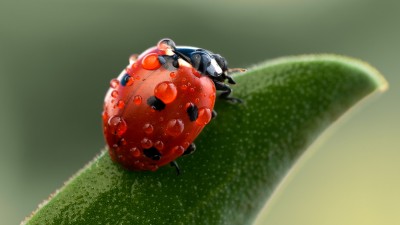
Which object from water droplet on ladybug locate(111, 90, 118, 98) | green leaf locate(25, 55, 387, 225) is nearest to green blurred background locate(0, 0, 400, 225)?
green leaf locate(25, 55, 387, 225)

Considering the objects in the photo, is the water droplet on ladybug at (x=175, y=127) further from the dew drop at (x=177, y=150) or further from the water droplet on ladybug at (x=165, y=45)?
the water droplet on ladybug at (x=165, y=45)

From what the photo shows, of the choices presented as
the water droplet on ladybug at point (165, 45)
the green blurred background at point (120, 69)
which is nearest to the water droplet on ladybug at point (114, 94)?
the water droplet on ladybug at point (165, 45)

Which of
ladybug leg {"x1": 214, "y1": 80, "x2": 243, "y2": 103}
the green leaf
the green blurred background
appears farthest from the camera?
the green blurred background

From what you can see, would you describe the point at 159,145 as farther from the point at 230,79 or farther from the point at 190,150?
the point at 230,79

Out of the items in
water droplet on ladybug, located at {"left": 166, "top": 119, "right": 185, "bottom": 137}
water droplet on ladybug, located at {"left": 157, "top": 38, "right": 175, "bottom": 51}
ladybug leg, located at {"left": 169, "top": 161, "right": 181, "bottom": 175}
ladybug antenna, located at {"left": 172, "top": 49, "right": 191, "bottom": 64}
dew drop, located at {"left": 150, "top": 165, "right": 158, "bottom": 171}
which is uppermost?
water droplet on ladybug, located at {"left": 157, "top": 38, "right": 175, "bottom": 51}

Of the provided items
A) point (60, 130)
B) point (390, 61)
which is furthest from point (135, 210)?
point (390, 61)

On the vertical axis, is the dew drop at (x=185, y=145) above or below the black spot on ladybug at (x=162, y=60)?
below

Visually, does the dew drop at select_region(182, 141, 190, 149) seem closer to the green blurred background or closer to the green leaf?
the green leaf
